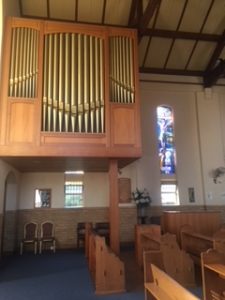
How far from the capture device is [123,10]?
8383 millimetres

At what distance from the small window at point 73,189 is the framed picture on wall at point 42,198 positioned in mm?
568

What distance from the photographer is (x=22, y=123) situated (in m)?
5.70

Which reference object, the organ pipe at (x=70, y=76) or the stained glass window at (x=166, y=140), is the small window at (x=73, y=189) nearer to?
the stained glass window at (x=166, y=140)

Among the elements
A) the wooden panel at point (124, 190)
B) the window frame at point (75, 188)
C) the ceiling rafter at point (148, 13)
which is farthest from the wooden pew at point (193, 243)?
the ceiling rafter at point (148, 13)

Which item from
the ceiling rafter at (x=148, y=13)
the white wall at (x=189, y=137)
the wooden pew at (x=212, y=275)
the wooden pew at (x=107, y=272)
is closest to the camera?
the wooden pew at (x=212, y=275)

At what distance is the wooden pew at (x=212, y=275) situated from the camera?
10.4ft

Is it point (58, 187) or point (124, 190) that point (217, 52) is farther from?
point (58, 187)

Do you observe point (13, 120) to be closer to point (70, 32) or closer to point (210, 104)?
point (70, 32)

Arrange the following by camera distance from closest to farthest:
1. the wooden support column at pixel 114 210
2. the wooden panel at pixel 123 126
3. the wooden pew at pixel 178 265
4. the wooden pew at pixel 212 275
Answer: the wooden pew at pixel 212 275 < the wooden pew at pixel 178 265 < the wooden support column at pixel 114 210 < the wooden panel at pixel 123 126

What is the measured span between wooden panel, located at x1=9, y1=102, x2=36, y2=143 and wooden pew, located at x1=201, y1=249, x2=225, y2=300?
392cm

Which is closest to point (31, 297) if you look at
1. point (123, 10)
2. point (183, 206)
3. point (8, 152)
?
point (8, 152)

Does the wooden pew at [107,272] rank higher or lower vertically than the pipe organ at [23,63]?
lower

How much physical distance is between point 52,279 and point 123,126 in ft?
11.1

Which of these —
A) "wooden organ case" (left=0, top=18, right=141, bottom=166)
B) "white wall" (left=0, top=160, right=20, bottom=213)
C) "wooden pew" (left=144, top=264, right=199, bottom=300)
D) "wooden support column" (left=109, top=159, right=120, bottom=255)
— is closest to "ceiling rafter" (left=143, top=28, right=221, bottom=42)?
"wooden organ case" (left=0, top=18, right=141, bottom=166)
